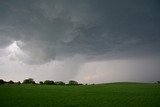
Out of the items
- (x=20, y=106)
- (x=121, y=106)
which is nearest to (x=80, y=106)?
(x=121, y=106)

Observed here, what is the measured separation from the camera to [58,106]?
32.8 metres

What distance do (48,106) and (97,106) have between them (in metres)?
7.65

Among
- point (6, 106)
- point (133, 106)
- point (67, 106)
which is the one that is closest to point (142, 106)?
point (133, 106)

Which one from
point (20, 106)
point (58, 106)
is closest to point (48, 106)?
point (58, 106)

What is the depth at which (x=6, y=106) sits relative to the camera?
32.4m

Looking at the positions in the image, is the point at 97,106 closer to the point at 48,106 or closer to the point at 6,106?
the point at 48,106

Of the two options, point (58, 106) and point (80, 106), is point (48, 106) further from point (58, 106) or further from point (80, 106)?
point (80, 106)

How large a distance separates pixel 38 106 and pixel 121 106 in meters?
12.9

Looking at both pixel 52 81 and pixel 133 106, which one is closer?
pixel 133 106

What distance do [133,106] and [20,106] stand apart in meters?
17.5

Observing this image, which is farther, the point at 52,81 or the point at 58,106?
the point at 52,81

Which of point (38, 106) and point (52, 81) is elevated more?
point (52, 81)

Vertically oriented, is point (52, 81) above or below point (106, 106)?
above

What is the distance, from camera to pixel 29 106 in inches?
1292
